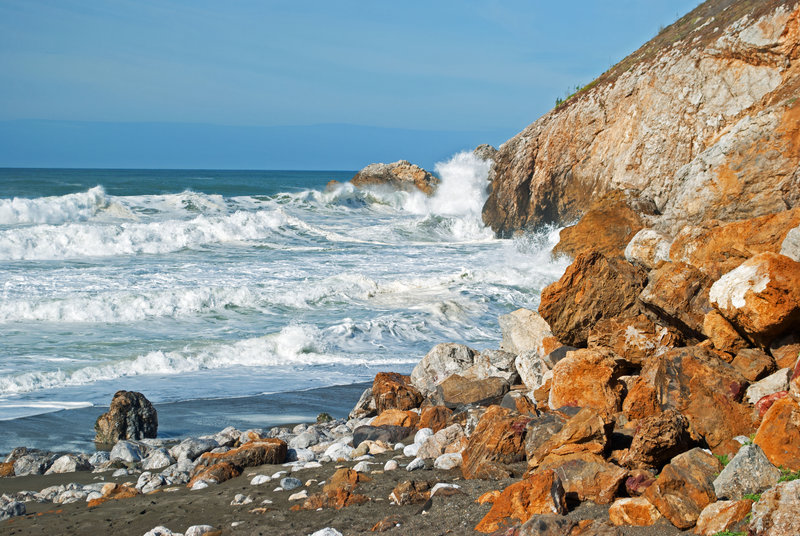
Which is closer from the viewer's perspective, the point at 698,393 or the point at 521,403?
the point at 698,393

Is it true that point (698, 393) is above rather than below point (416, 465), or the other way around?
above

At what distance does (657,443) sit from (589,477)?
0.45 m

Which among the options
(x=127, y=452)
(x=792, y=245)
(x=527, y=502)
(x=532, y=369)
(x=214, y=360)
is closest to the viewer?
(x=527, y=502)

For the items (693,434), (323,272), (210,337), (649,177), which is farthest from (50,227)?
(693,434)

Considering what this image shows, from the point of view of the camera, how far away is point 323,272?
63.6 feet

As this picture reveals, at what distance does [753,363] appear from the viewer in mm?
5121

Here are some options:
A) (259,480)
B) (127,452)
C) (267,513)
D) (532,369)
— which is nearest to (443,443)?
(259,480)

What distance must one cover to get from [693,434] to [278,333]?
360 inches

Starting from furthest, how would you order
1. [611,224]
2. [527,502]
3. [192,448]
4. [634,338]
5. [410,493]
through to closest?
1. [611,224]
2. [192,448]
3. [634,338]
4. [410,493]
5. [527,502]

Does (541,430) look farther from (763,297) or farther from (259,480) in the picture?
(259,480)

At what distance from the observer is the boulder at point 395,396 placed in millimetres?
7941

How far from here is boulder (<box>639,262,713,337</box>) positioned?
19.6ft

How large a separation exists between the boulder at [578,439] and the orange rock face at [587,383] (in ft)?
2.89

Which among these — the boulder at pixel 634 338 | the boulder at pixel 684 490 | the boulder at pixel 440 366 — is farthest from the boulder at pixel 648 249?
the boulder at pixel 684 490
